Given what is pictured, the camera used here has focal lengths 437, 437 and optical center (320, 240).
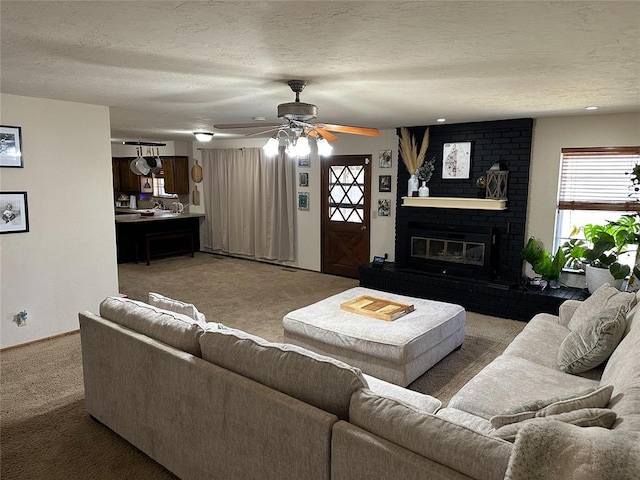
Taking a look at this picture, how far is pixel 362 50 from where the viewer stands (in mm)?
2344

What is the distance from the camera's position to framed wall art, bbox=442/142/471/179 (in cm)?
559

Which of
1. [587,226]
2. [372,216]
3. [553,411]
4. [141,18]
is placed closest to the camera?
[553,411]

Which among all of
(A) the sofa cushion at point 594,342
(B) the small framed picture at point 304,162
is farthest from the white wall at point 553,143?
(B) the small framed picture at point 304,162

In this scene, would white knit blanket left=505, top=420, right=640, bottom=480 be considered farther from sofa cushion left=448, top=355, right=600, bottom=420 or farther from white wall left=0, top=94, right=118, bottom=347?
white wall left=0, top=94, right=118, bottom=347

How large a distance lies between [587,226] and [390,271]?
234 centimetres

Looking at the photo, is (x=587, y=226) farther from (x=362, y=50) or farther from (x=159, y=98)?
(x=159, y=98)

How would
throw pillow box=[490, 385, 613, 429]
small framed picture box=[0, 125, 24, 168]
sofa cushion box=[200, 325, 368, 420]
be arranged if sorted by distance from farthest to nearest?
1. small framed picture box=[0, 125, 24, 168]
2. sofa cushion box=[200, 325, 368, 420]
3. throw pillow box=[490, 385, 613, 429]

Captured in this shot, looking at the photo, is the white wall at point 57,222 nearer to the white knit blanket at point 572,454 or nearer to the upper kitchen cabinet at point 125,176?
the white knit blanket at point 572,454

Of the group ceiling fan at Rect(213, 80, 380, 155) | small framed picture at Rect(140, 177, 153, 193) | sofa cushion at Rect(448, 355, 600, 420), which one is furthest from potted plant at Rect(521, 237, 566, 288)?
small framed picture at Rect(140, 177, 153, 193)

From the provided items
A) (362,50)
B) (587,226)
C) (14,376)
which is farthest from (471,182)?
(14,376)

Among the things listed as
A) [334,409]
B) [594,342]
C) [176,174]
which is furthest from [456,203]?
[176,174]

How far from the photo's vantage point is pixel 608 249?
441cm

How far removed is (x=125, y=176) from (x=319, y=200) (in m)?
5.55

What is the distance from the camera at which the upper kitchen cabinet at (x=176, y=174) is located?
9.11 m
